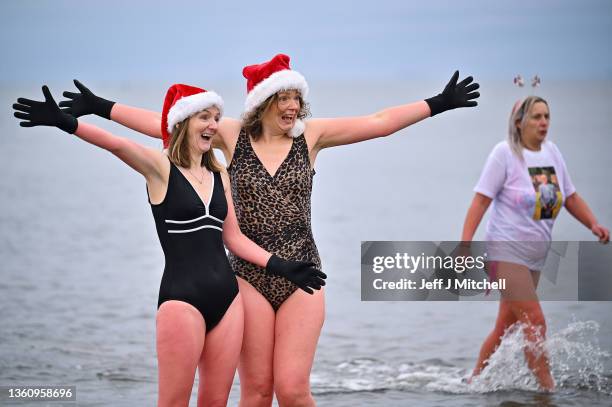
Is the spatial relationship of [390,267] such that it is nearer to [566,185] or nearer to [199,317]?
[566,185]

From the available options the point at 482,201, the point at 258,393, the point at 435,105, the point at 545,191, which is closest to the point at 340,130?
the point at 435,105

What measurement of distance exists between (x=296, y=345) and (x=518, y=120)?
280 cm

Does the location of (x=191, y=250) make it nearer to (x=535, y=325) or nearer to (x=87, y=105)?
(x=87, y=105)

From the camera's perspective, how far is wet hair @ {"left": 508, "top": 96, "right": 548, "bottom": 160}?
745 cm

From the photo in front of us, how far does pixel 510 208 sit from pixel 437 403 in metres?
1.38

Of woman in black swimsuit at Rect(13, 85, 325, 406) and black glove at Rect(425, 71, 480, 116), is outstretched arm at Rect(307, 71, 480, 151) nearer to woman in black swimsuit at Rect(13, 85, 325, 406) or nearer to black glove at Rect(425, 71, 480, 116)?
black glove at Rect(425, 71, 480, 116)

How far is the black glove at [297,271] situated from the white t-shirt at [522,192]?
2445 millimetres

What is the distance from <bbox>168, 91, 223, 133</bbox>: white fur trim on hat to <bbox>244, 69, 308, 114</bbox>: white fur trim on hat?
1.13 ft

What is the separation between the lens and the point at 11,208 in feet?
62.8

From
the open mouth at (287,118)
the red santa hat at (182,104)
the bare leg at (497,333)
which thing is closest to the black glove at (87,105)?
the red santa hat at (182,104)

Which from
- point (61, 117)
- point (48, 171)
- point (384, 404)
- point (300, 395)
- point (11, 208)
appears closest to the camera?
point (61, 117)

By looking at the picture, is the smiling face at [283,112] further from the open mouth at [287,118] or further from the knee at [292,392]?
the knee at [292,392]

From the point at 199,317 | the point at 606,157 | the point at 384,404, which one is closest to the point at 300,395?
the point at 199,317

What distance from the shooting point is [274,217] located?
552 centimetres
